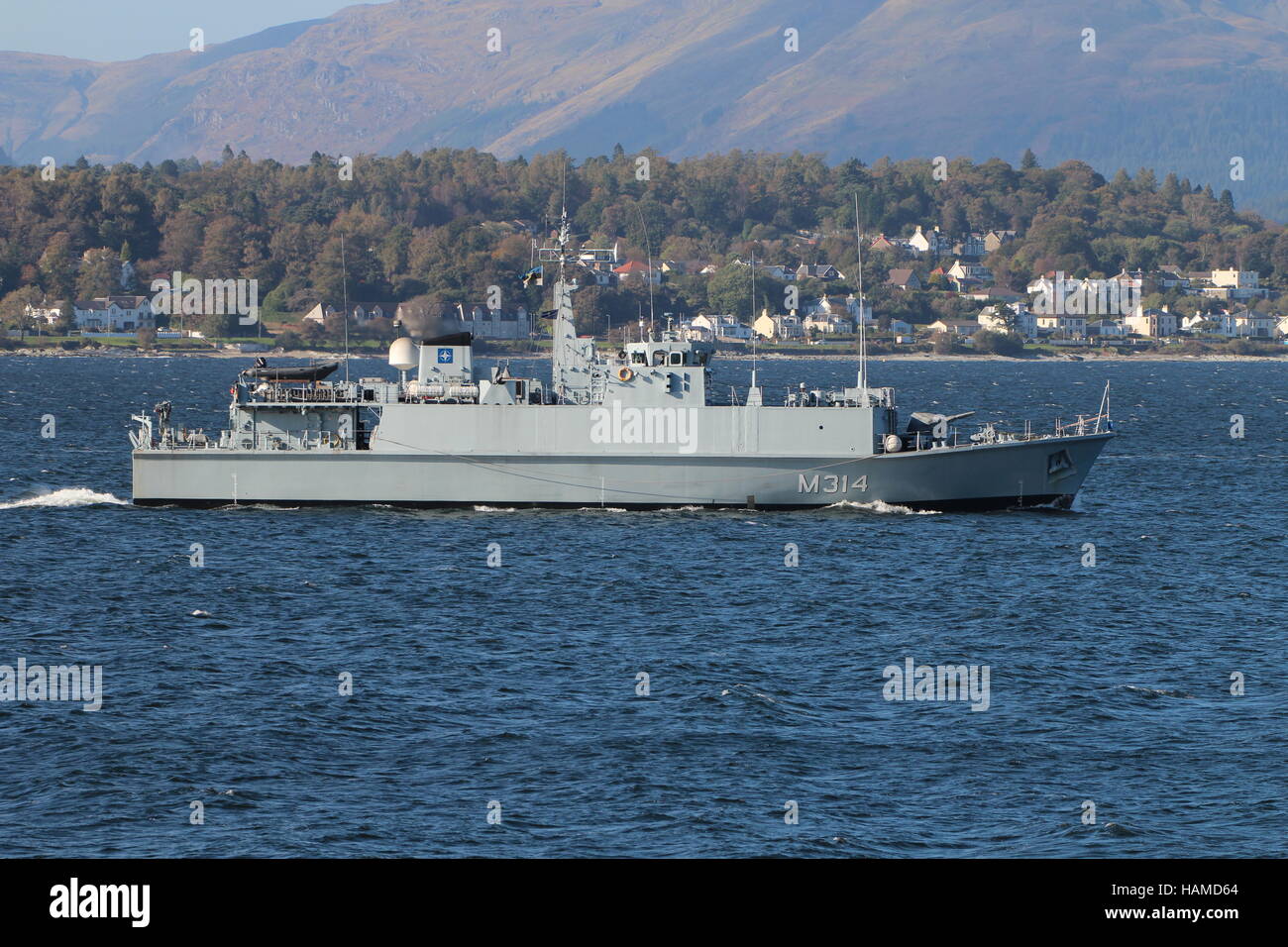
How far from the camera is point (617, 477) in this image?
149 feet

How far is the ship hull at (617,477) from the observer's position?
148 feet

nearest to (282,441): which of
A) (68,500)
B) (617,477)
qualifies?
(68,500)

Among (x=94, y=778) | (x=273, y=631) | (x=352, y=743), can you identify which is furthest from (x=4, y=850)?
(x=273, y=631)

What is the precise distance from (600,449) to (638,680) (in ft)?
60.1

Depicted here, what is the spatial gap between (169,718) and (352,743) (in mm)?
3567

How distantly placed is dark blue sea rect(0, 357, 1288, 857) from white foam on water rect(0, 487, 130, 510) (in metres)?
0.20

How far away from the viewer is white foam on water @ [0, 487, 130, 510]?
1944 inches

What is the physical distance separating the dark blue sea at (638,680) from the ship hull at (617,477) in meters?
0.70

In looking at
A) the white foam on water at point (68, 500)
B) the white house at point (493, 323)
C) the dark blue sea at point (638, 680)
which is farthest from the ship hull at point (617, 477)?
the white house at point (493, 323)

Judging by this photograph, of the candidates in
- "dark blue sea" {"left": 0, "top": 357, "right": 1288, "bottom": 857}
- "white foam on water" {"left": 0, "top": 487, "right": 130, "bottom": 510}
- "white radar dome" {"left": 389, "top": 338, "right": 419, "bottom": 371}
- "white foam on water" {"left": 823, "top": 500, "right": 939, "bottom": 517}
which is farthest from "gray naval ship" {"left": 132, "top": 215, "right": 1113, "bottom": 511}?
"white foam on water" {"left": 0, "top": 487, "right": 130, "bottom": 510}
